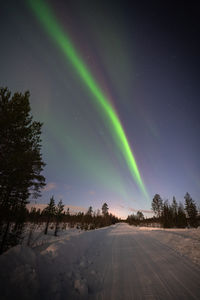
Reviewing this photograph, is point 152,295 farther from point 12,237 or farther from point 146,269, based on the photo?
point 12,237

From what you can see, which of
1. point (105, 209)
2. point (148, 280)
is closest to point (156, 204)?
point (105, 209)

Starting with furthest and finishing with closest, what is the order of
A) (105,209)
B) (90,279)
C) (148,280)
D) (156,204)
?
1. (105,209)
2. (156,204)
3. (90,279)
4. (148,280)

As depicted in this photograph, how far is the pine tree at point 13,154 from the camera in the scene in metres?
8.23

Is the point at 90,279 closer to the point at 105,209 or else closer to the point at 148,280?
the point at 148,280

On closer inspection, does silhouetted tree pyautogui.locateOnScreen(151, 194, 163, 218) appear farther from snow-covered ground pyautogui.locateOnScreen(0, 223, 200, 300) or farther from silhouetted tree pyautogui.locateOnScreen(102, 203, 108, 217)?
snow-covered ground pyautogui.locateOnScreen(0, 223, 200, 300)

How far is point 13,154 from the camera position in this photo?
831 centimetres

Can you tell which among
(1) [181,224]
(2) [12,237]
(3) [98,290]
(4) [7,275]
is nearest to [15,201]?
(2) [12,237]

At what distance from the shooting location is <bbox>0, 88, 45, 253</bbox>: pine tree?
8234 millimetres

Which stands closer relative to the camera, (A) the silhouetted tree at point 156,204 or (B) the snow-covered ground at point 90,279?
(B) the snow-covered ground at point 90,279

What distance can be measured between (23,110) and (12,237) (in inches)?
396

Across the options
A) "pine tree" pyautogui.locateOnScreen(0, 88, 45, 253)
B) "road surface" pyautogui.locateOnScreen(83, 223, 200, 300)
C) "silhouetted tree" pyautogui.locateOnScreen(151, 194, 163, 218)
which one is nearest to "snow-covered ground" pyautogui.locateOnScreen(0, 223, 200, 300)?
"road surface" pyautogui.locateOnScreen(83, 223, 200, 300)

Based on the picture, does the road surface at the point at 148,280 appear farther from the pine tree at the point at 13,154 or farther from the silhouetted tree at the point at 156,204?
the silhouetted tree at the point at 156,204

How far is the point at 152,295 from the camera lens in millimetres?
3027

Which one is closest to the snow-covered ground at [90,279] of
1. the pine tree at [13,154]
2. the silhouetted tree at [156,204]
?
the pine tree at [13,154]
